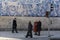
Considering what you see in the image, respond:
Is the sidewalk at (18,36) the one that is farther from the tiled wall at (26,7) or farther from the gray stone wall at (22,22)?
the tiled wall at (26,7)

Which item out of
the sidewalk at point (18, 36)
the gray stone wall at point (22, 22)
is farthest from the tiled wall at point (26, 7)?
the sidewalk at point (18, 36)

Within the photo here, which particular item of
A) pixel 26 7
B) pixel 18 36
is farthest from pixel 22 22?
pixel 18 36

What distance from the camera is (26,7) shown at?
28484 millimetres

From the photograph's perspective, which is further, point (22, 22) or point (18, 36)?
point (22, 22)

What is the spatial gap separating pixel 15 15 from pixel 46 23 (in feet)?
10.9

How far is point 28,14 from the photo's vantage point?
28.4m

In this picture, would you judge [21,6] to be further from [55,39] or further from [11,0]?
[55,39]

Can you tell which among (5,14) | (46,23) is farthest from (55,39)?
(5,14)

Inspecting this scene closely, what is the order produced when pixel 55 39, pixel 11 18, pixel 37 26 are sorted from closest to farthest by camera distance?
1. pixel 55 39
2. pixel 37 26
3. pixel 11 18

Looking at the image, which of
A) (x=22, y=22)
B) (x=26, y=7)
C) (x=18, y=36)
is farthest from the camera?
(x=26, y=7)

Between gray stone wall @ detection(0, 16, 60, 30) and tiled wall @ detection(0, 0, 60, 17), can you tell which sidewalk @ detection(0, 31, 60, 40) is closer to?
gray stone wall @ detection(0, 16, 60, 30)

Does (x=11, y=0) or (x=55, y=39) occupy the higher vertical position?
(x=11, y=0)

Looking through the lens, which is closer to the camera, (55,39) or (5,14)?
(55,39)

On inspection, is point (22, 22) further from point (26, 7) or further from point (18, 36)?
point (18, 36)
